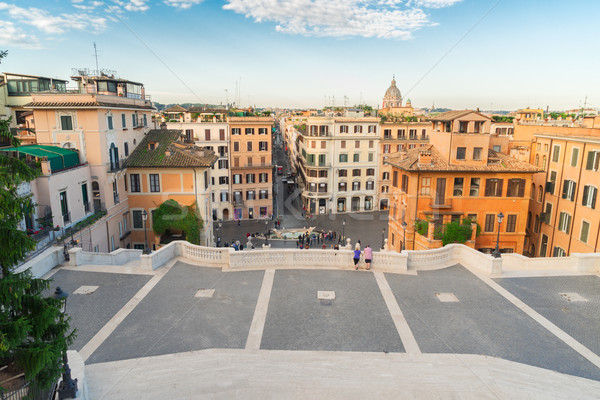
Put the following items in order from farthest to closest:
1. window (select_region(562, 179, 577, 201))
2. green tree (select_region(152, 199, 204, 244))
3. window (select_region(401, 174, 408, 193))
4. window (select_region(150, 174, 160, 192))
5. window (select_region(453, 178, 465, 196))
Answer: window (select_region(150, 174, 160, 192)), window (select_region(401, 174, 408, 193)), green tree (select_region(152, 199, 204, 244)), window (select_region(453, 178, 465, 196)), window (select_region(562, 179, 577, 201))

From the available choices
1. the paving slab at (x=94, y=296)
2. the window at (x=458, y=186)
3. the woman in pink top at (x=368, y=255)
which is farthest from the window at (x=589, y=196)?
the paving slab at (x=94, y=296)

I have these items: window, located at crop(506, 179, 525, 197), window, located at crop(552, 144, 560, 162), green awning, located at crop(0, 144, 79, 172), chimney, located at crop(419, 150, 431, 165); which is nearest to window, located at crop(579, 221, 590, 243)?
window, located at crop(506, 179, 525, 197)

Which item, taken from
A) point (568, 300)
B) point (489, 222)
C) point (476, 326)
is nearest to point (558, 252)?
point (489, 222)

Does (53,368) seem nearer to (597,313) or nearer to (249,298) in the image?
(249,298)

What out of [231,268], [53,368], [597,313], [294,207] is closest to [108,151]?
[231,268]

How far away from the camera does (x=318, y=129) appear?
63.8 m

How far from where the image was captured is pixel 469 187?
33.8m

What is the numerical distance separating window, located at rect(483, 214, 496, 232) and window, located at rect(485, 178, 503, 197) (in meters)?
1.84

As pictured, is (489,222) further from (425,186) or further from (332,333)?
(332,333)

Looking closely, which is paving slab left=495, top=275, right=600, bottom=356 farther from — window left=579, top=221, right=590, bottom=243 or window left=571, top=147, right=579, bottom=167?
window left=571, top=147, right=579, bottom=167

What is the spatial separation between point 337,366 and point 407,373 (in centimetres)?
217

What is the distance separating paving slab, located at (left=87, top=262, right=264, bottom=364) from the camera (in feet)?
44.4

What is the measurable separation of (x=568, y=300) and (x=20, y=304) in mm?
20315

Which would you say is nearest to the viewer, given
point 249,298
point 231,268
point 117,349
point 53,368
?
point 53,368
